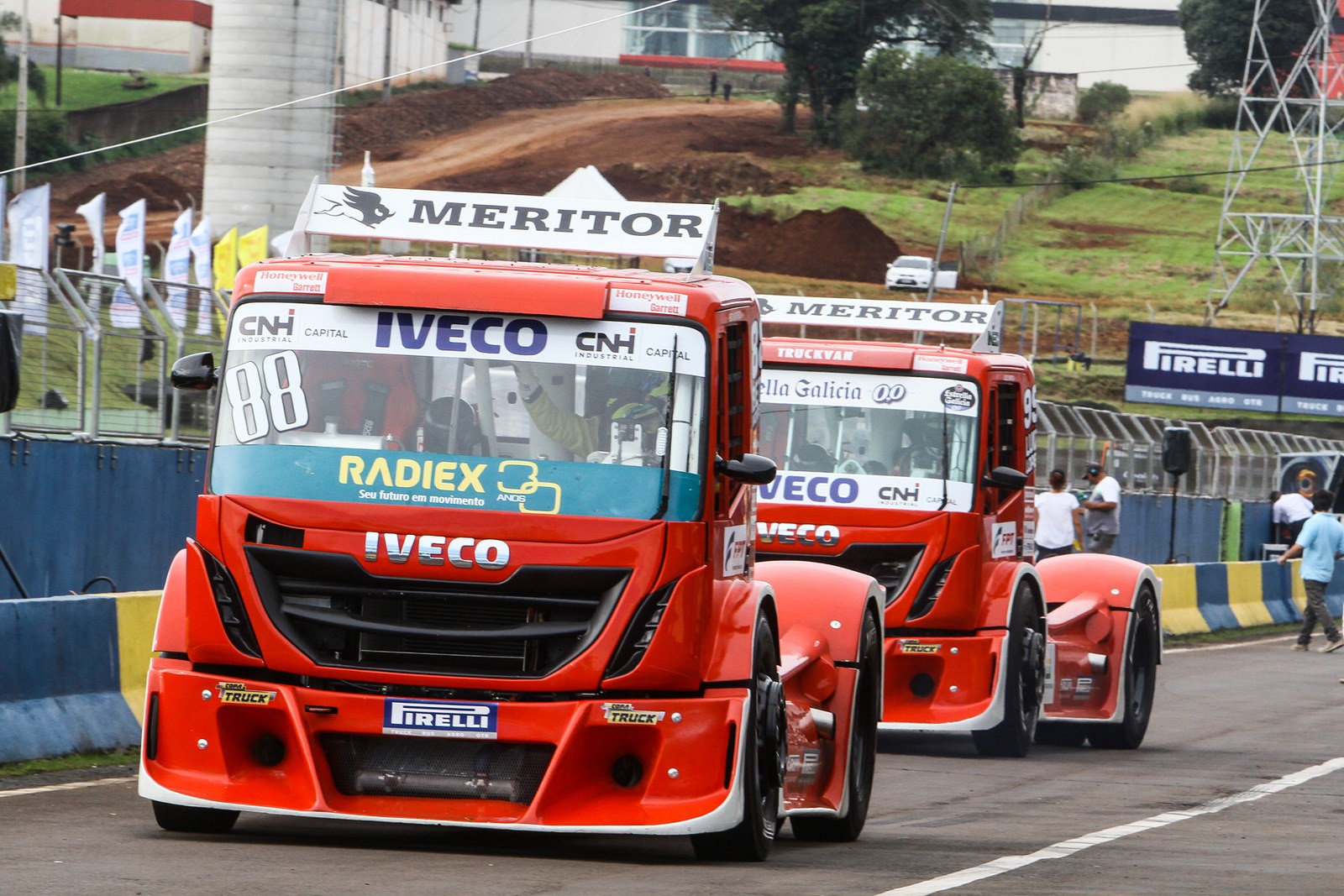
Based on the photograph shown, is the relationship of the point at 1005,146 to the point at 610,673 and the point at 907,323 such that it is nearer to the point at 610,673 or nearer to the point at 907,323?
the point at 907,323

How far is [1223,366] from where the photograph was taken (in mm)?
55531

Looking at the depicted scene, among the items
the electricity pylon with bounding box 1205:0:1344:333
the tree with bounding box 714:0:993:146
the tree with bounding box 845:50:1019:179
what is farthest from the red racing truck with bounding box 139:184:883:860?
the tree with bounding box 714:0:993:146

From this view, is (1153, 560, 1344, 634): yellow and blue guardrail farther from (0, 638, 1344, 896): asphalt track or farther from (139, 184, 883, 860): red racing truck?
(139, 184, 883, 860): red racing truck

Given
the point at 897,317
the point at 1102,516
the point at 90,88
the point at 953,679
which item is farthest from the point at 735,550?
the point at 90,88

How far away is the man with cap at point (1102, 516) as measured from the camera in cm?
2638

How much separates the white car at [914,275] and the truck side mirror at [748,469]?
220 feet

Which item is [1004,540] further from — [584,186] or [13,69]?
[13,69]

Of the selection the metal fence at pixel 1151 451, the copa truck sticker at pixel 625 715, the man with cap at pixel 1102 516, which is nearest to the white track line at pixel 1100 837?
the copa truck sticker at pixel 625 715

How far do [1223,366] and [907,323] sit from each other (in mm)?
41973

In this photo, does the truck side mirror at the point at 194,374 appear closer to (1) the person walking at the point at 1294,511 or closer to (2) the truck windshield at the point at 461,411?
(2) the truck windshield at the point at 461,411

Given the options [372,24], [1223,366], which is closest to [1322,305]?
[1223,366]

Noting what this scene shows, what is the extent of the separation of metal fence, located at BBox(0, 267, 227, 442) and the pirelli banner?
40.0 meters

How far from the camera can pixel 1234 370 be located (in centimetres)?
5544

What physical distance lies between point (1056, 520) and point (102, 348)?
37.2 feet
